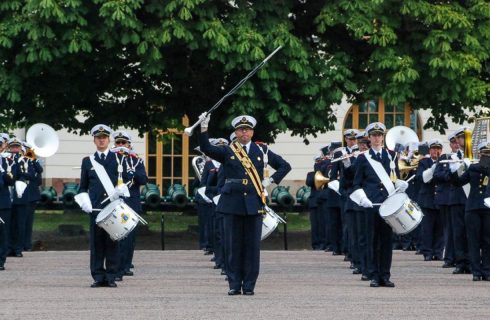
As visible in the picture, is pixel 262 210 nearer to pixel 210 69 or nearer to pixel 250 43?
pixel 250 43

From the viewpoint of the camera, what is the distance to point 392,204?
18812 millimetres

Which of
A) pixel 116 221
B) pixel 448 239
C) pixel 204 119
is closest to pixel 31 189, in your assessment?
pixel 448 239

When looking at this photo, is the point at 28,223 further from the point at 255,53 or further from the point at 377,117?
the point at 377,117

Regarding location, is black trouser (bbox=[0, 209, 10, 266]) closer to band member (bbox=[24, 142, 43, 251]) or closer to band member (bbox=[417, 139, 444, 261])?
band member (bbox=[24, 142, 43, 251])

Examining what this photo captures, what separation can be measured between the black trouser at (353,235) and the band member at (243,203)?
4371mm

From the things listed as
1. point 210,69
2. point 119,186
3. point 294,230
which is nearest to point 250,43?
point 210,69

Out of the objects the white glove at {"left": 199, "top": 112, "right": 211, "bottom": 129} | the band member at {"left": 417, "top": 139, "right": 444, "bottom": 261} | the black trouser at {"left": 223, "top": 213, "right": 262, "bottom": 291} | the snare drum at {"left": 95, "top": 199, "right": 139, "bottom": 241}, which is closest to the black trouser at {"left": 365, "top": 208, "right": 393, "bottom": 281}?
the black trouser at {"left": 223, "top": 213, "right": 262, "bottom": 291}

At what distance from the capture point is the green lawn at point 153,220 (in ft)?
116

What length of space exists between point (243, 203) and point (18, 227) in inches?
385

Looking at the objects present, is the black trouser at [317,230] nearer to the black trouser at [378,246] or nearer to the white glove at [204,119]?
the black trouser at [378,246]

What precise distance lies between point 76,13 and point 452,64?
6843 mm

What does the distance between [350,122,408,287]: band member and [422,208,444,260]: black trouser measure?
5.90 meters

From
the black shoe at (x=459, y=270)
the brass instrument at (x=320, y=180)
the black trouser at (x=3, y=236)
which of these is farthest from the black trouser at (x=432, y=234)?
the black trouser at (x=3, y=236)

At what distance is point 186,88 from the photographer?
106ft
